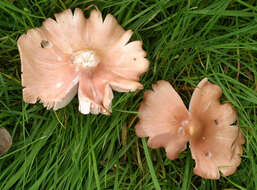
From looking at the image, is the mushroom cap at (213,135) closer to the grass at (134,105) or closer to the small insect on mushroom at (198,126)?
the small insect on mushroom at (198,126)

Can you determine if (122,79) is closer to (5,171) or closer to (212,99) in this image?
(212,99)

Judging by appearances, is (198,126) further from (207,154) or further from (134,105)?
(134,105)

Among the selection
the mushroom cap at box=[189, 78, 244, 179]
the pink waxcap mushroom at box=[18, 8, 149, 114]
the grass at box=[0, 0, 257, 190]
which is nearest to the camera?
the pink waxcap mushroom at box=[18, 8, 149, 114]

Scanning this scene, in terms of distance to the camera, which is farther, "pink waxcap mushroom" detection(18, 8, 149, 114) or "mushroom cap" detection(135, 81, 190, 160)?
"mushroom cap" detection(135, 81, 190, 160)

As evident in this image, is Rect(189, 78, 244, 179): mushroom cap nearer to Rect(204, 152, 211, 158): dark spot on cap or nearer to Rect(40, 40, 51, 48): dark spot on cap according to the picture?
Rect(204, 152, 211, 158): dark spot on cap

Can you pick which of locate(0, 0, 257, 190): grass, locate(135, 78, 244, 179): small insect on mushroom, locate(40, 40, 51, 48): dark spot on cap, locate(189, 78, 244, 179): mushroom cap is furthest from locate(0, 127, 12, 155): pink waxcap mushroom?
locate(189, 78, 244, 179): mushroom cap

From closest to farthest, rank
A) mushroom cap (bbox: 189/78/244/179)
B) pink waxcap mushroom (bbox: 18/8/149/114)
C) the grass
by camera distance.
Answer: pink waxcap mushroom (bbox: 18/8/149/114), mushroom cap (bbox: 189/78/244/179), the grass
